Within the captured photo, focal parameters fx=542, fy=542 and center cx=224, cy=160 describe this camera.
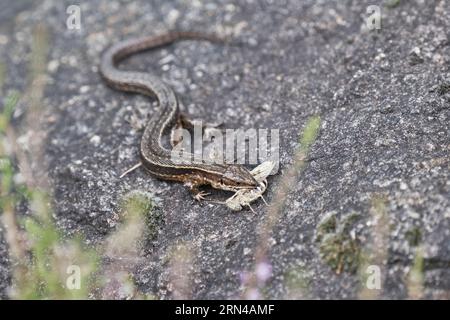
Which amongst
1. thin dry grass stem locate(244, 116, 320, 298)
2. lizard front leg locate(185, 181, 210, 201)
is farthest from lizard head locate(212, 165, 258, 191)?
thin dry grass stem locate(244, 116, 320, 298)

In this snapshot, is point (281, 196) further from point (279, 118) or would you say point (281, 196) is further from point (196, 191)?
point (279, 118)

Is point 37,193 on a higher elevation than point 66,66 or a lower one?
lower

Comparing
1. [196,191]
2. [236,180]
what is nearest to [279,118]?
[236,180]

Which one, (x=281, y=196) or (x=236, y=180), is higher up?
(x=236, y=180)

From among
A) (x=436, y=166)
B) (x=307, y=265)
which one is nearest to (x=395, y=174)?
(x=436, y=166)

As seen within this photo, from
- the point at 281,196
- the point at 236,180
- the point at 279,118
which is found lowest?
the point at 281,196

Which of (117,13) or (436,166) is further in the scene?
(117,13)
